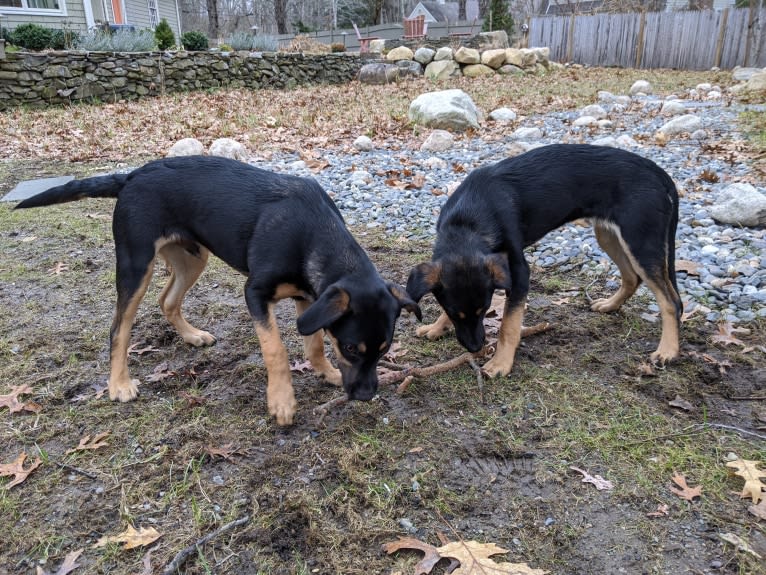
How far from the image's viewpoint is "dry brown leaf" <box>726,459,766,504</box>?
106 inches

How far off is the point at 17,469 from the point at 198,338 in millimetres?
1560

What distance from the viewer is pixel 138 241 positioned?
11.5 feet

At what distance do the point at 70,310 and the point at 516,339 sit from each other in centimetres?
384

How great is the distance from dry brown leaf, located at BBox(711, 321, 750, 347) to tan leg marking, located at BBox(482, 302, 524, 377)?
59.4 inches

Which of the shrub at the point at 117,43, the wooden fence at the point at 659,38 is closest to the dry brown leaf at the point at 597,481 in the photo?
the shrub at the point at 117,43

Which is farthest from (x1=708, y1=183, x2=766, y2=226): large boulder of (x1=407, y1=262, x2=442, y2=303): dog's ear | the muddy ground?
(x1=407, y1=262, x2=442, y2=303): dog's ear

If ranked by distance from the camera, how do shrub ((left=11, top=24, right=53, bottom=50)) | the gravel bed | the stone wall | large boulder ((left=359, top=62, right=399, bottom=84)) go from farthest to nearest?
large boulder ((left=359, top=62, right=399, bottom=84))
shrub ((left=11, top=24, right=53, bottom=50))
the stone wall
the gravel bed

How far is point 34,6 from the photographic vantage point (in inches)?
885

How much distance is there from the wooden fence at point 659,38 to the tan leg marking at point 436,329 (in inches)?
1033

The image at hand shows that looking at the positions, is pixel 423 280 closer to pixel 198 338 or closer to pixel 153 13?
pixel 198 338

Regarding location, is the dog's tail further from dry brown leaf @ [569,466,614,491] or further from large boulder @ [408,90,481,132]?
large boulder @ [408,90,481,132]

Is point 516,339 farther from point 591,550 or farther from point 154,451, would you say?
point 154,451

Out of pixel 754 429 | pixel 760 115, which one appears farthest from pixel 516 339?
pixel 760 115

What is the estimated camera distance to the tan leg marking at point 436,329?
173 inches
